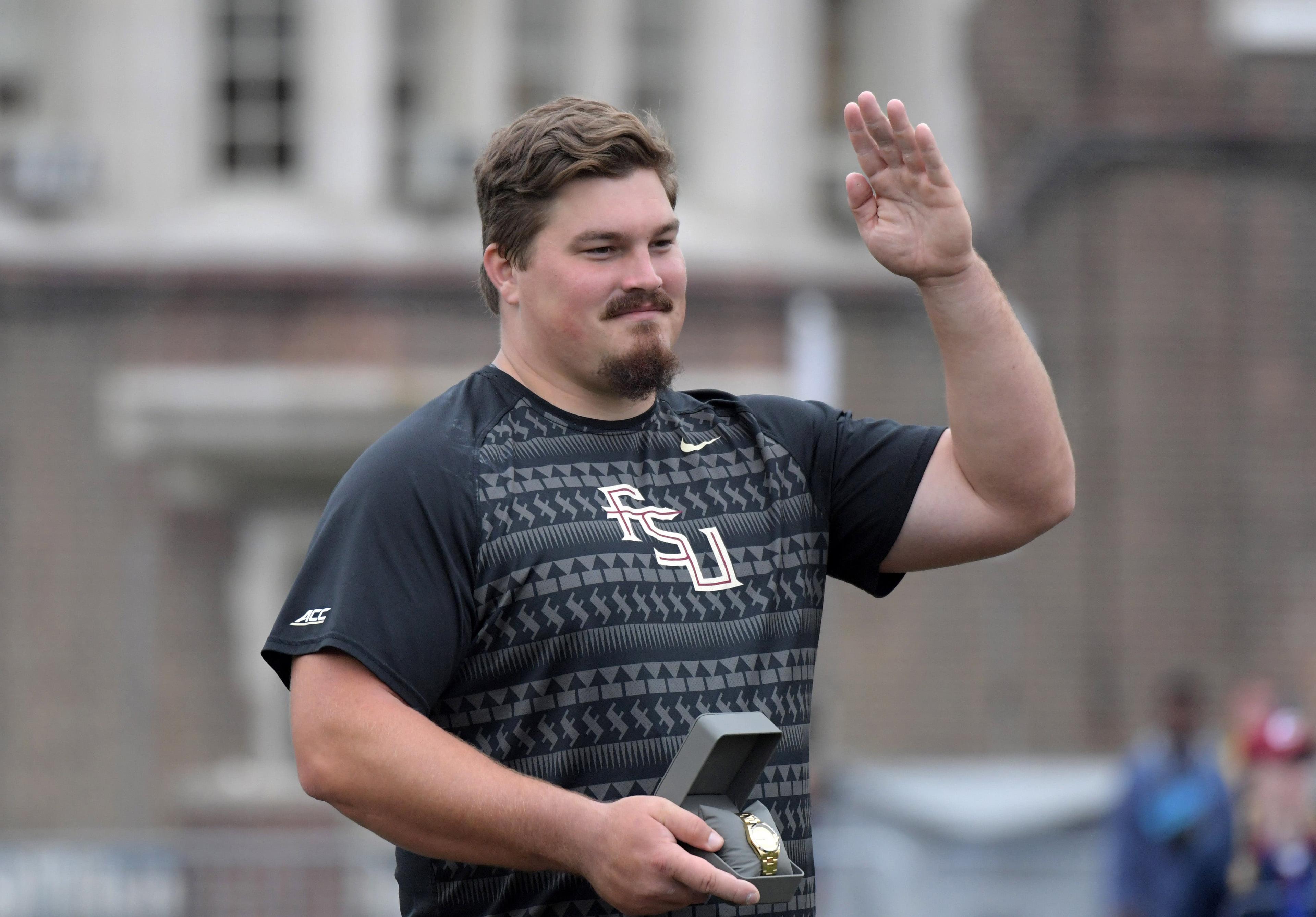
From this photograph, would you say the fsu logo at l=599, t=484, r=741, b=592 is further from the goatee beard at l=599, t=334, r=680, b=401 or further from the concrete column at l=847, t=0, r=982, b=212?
the concrete column at l=847, t=0, r=982, b=212

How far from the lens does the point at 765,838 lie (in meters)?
2.09

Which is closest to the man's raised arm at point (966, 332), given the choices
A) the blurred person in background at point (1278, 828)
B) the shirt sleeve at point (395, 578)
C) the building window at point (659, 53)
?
the shirt sleeve at point (395, 578)

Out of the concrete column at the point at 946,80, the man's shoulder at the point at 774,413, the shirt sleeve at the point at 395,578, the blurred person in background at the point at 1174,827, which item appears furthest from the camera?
the concrete column at the point at 946,80

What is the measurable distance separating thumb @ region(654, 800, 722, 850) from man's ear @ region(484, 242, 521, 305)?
0.84m

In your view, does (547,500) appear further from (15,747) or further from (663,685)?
(15,747)

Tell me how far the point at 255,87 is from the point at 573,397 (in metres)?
7.88

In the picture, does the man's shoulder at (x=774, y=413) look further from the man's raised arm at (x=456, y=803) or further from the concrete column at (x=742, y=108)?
the concrete column at (x=742, y=108)

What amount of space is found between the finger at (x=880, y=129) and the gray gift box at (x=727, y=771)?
88cm

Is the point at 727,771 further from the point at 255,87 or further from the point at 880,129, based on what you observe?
the point at 255,87

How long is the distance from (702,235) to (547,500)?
7554mm

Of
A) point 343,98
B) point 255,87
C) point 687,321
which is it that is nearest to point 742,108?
point 687,321

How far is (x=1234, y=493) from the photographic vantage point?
998cm

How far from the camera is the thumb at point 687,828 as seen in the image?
1.99m

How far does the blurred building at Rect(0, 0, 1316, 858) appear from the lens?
9.46 m
